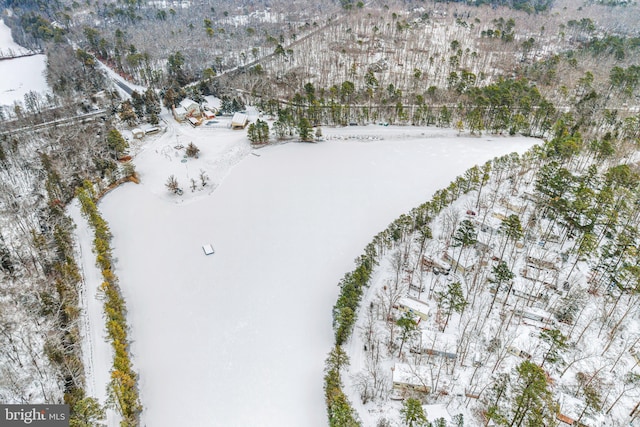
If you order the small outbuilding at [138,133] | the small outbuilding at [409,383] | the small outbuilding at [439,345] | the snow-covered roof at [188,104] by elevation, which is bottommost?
the small outbuilding at [409,383]

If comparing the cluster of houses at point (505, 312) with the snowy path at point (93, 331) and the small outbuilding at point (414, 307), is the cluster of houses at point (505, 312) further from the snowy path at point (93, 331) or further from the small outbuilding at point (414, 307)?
the snowy path at point (93, 331)

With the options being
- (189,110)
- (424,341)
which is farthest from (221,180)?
(424,341)

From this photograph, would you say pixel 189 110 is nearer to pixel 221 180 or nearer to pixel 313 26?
pixel 221 180

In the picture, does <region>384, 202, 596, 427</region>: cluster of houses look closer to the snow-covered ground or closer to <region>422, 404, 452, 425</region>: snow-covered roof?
<region>422, 404, 452, 425</region>: snow-covered roof

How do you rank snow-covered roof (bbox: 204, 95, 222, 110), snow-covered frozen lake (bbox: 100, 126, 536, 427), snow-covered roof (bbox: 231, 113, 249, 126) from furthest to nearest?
snow-covered roof (bbox: 204, 95, 222, 110) → snow-covered roof (bbox: 231, 113, 249, 126) → snow-covered frozen lake (bbox: 100, 126, 536, 427)

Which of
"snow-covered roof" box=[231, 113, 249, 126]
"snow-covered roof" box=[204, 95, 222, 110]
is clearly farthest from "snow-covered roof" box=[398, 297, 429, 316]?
"snow-covered roof" box=[204, 95, 222, 110]

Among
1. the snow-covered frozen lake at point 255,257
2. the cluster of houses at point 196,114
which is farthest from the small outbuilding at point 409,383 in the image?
the cluster of houses at point 196,114
